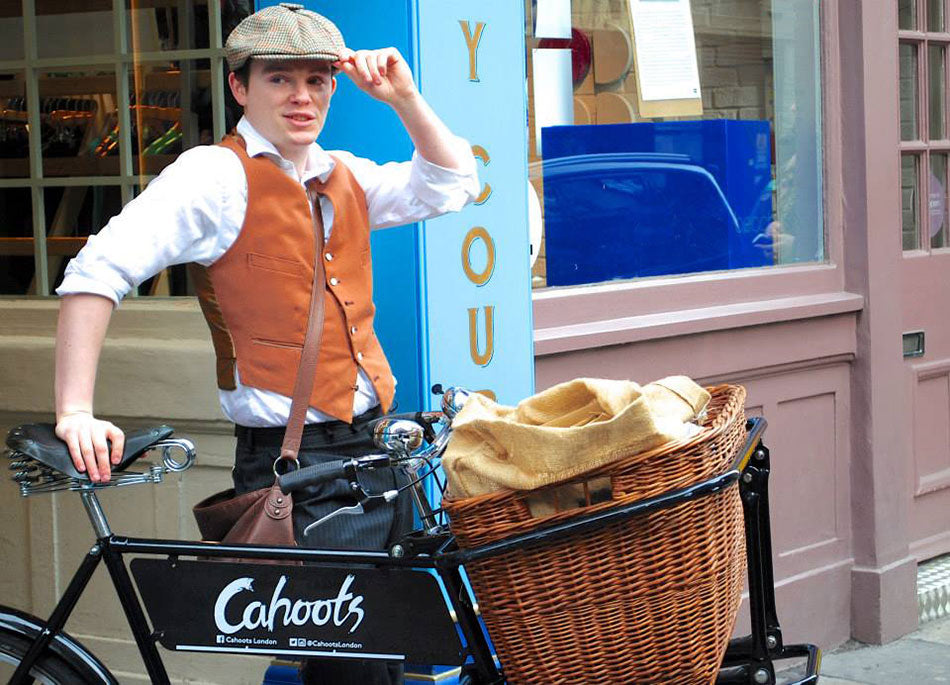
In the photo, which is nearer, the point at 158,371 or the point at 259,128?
the point at 259,128

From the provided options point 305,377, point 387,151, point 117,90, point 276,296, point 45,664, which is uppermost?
point 117,90

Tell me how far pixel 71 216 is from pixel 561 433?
253 cm

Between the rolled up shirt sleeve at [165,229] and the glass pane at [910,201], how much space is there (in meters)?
3.63

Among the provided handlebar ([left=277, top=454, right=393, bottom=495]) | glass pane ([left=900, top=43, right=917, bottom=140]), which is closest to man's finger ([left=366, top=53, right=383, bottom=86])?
handlebar ([left=277, top=454, right=393, bottom=495])

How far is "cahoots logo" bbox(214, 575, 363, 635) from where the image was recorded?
2533mm

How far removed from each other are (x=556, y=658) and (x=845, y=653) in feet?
10.5

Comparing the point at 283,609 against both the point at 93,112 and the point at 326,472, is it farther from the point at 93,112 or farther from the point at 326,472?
the point at 93,112

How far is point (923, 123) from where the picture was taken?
5789 millimetres

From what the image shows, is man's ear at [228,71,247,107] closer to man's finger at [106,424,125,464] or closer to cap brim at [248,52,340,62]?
cap brim at [248,52,340,62]

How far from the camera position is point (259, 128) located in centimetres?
287

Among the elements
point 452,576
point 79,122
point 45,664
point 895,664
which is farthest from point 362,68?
point 895,664

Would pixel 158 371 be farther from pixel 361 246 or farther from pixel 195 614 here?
pixel 195 614

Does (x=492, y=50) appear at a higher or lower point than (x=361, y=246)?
higher

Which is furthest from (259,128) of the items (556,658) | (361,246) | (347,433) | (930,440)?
(930,440)
